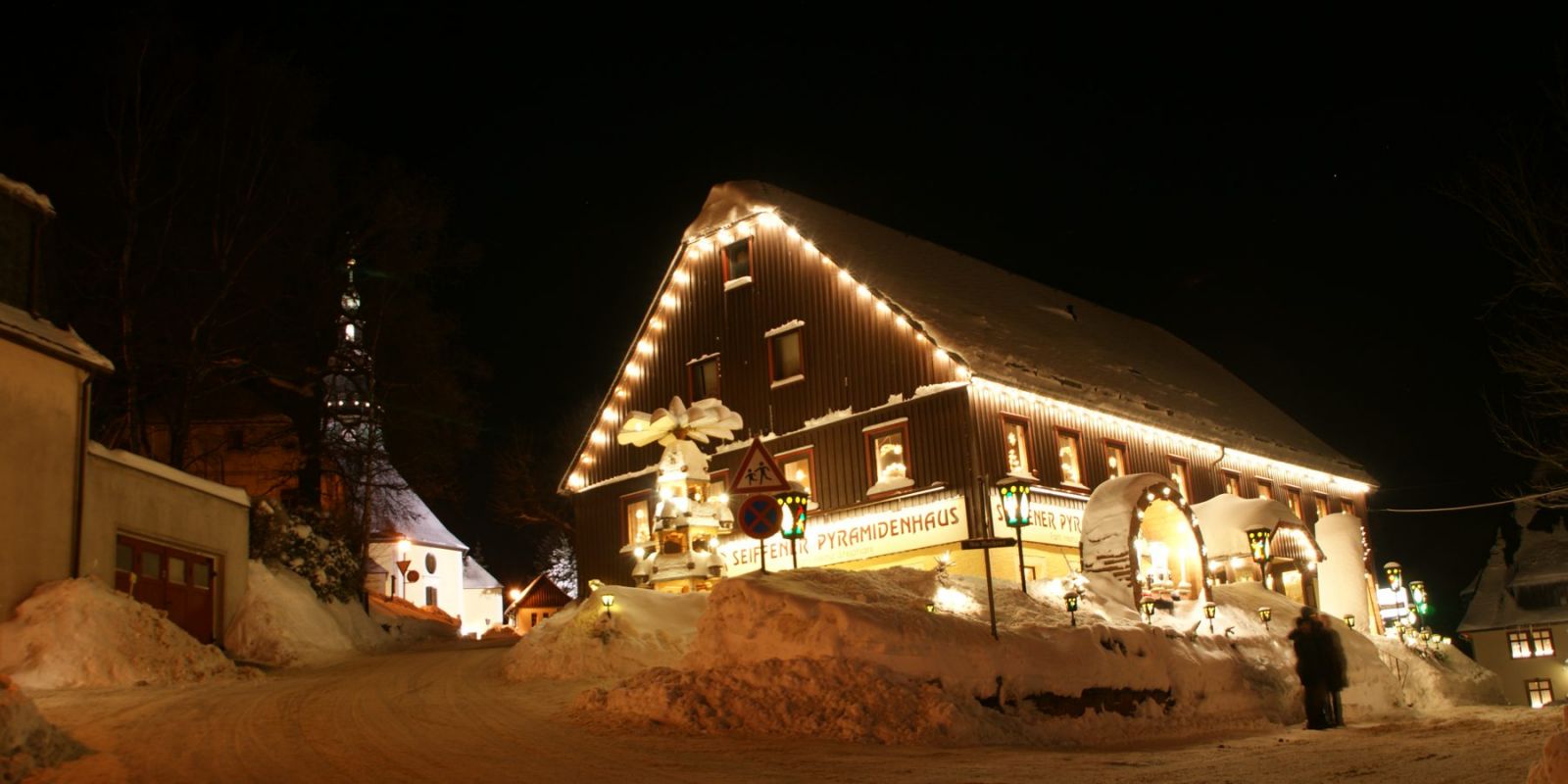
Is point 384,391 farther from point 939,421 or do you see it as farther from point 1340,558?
point 1340,558

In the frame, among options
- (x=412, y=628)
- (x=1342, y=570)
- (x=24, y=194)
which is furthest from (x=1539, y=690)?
(x=24, y=194)

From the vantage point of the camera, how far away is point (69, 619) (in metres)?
17.0

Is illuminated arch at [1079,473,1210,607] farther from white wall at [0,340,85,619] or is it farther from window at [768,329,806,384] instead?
white wall at [0,340,85,619]

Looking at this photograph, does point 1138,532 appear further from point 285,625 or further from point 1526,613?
point 1526,613

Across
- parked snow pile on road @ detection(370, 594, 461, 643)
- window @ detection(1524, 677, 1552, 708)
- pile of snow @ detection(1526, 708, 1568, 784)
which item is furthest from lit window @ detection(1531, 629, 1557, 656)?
pile of snow @ detection(1526, 708, 1568, 784)

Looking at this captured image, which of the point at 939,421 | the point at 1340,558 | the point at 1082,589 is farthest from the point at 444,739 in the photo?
the point at 1340,558

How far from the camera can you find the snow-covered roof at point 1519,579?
52.5m

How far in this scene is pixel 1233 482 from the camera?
35.5 m

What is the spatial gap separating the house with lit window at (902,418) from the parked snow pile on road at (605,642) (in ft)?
10.6

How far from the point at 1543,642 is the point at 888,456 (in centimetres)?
3971

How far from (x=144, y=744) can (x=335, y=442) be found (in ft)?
66.7

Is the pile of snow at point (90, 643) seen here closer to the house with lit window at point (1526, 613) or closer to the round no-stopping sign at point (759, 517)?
the round no-stopping sign at point (759, 517)

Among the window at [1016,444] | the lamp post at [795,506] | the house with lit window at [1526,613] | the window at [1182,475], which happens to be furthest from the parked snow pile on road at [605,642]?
the house with lit window at [1526,613]

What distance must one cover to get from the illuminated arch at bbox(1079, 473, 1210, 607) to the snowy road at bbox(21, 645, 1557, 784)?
6.33m
